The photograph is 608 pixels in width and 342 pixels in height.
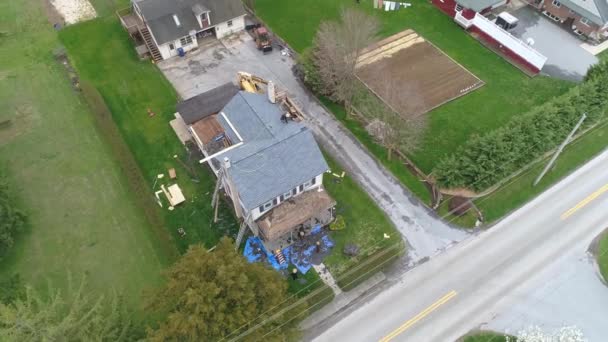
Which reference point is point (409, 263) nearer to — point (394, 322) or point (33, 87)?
point (394, 322)

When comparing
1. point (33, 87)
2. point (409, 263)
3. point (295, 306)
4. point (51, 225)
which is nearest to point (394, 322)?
point (409, 263)

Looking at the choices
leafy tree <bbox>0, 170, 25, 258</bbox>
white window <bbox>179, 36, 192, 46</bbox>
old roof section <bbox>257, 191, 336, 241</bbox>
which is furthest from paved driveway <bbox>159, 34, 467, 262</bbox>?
leafy tree <bbox>0, 170, 25, 258</bbox>

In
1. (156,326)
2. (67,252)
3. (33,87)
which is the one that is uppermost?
(33,87)

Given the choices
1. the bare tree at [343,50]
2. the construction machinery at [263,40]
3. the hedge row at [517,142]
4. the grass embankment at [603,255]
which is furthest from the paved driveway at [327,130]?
the grass embankment at [603,255]

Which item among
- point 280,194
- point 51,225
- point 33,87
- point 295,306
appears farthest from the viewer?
point 33,87

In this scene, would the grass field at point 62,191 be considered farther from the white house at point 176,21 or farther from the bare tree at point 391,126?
the bare tree at point 391,126

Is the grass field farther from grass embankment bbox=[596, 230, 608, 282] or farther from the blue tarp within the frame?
grass embankment bbox=[596, 230, 608, 282]
